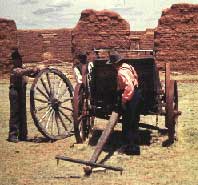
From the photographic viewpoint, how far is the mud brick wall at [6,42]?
86.2 ft

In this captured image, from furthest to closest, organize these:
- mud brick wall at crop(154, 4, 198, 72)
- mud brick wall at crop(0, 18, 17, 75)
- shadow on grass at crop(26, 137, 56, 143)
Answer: mud brick wall at crop(0, 18, 17, 75) → mud brick wall at crop(154, 4, 198, 72) → shadow on grass at crop(26, 137, 56, 143)

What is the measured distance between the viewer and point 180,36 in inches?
938

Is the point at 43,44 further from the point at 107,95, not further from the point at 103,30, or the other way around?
the point at 107,95

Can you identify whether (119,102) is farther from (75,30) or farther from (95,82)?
(75,30)

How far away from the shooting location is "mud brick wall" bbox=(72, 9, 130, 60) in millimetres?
25281

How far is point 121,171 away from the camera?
5762 millimetres

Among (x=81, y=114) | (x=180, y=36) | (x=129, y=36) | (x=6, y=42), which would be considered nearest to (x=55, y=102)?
(x=81, y=114)

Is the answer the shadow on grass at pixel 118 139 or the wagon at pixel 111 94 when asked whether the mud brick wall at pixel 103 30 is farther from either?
the wagon at pixel 111 94

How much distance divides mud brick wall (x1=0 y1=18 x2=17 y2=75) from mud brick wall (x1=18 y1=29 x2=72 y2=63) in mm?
4388

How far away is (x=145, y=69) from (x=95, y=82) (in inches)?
37.8

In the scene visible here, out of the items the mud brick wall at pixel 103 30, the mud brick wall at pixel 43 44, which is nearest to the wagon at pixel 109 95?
the mud brick wall at pixel 103 30

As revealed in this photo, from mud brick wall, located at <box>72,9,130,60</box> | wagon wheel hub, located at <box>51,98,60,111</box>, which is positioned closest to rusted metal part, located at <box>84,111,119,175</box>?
wagon wheel hub, located at <box>51,98,60,111</box>

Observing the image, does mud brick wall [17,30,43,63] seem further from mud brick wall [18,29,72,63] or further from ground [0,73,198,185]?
ground [0,73,198,185]

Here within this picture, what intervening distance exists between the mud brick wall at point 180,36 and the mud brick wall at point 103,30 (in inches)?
88.5
